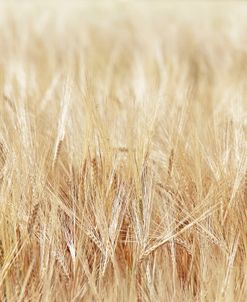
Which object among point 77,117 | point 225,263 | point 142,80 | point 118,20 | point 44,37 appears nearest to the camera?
point 225,263

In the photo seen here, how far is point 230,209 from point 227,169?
0.08m

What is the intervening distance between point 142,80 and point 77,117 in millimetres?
762

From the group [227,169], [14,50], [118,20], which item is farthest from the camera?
[118,20]

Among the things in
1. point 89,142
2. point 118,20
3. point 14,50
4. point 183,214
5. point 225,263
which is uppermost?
point 118,20

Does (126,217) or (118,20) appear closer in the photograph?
(126,217)

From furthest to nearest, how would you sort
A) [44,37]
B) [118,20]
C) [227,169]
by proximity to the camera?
1. [118,20]
2. [44,37]
3. [227,169]

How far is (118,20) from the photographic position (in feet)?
12.1

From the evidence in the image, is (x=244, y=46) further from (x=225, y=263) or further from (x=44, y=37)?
(x=225, y=263)

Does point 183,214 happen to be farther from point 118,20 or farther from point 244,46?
point 118,20

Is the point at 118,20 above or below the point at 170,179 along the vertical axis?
above

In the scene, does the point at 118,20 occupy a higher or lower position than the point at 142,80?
higher

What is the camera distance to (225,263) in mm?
1485

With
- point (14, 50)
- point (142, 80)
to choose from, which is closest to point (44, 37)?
→ point (14, 50)

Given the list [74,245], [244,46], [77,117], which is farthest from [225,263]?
[244,46]
